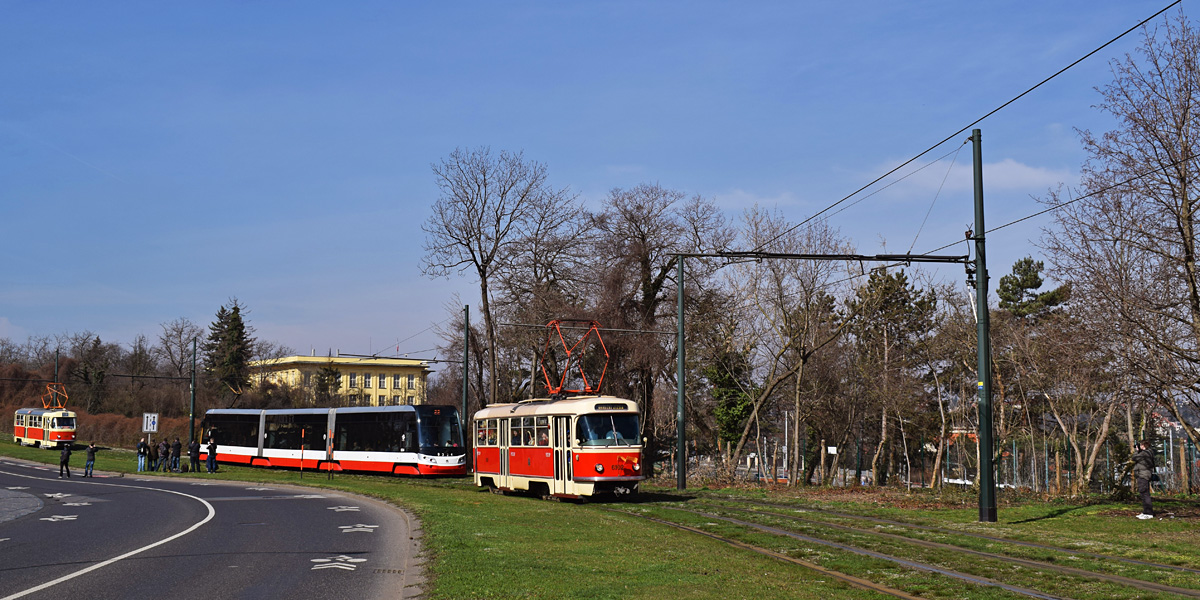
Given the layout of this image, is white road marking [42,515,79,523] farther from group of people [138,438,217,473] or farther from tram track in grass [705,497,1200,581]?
group of people [138,438,217,473]

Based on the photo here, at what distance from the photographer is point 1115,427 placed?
123 ft

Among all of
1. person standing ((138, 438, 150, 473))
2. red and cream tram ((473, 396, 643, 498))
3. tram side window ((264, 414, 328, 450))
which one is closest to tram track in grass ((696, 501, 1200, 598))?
red and cream tram ((473, 396, 643, 498))

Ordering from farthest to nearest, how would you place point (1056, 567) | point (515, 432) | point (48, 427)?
1. point (48, 427)
2. point (515, 432)
3. point (1056, 567)

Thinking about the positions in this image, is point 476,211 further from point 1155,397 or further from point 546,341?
point 1155,397

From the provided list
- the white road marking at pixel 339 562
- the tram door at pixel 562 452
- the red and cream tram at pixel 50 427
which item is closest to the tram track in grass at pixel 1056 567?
the white road marking at pixel 339 562

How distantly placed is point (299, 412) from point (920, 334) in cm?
2960

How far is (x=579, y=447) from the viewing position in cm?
2594

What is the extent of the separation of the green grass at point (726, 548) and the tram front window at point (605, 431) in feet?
5.68

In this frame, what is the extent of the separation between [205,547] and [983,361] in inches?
569

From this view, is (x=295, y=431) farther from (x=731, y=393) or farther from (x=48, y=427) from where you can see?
(x=48, y=427)

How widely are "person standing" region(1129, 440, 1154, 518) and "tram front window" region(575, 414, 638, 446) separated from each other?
39.4 feet

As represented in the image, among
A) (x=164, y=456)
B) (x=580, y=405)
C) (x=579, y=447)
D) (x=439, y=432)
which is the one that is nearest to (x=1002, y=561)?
(x=579, y=447)

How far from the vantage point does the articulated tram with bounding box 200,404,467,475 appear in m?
41.1

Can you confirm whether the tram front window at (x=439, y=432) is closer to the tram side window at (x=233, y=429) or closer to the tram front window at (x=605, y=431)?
the tram side window at (x=233, y=429)
